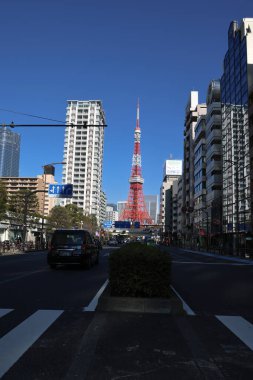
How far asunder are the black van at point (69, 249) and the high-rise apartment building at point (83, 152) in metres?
147

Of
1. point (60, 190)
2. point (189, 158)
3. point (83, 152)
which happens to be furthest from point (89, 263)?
point (83, 152)

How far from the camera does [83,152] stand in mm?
171750

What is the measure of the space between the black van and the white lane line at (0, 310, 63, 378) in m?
11.9

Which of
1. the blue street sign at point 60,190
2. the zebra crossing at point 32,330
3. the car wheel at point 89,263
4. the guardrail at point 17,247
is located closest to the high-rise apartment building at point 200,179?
the guardrail at point 17,247

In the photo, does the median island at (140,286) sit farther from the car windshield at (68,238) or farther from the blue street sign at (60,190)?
the blue street sign at (60,190)

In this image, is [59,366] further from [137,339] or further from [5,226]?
[5,226]

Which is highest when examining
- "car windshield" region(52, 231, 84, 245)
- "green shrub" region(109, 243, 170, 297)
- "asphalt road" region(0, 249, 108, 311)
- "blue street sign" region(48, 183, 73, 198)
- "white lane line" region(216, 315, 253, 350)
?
"blue street sign" region(48, 183, 73, 198)

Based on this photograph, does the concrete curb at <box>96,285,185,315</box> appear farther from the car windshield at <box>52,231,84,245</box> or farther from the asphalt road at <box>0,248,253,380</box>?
the car windshield at <box>52,231,84,245</box>

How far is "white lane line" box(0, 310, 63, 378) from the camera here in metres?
5.11

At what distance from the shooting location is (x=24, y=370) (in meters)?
4.71

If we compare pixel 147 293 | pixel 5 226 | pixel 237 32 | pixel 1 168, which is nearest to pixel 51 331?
pixel 147 293

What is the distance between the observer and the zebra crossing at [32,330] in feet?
17.6

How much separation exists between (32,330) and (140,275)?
2500 millimetres

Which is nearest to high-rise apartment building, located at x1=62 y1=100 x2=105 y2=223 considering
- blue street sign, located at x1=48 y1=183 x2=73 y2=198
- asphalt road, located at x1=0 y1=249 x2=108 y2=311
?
blue street sign, located at x1=48 y1=183 x2=73 y2=198
